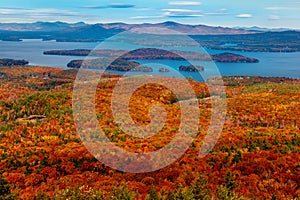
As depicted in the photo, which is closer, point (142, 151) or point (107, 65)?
point (142, 151)

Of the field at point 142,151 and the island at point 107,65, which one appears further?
the island at point 107,65

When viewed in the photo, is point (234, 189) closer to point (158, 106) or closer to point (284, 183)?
point (284, 183)

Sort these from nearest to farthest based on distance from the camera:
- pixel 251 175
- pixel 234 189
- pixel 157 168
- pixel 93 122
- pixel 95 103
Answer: pixel 234 189 < pixel 251 175 < pixel 157 168 < pixel 93 122 < pixel 95 103

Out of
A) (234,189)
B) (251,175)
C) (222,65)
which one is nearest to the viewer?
(234,189)

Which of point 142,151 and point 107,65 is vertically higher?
point 142,151

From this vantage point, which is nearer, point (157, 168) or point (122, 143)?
point (157, 168)

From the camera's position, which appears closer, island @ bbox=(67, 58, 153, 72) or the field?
the field

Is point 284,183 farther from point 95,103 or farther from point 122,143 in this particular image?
point 95,103

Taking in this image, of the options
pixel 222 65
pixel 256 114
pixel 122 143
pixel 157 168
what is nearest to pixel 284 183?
pixel 157 168
